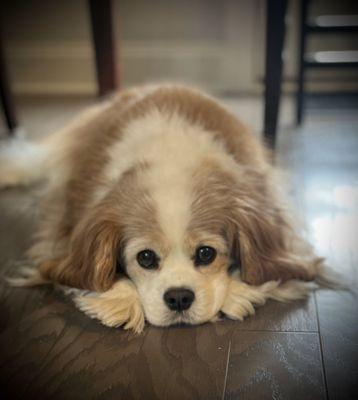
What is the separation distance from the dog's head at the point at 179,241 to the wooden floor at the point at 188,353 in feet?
0.27

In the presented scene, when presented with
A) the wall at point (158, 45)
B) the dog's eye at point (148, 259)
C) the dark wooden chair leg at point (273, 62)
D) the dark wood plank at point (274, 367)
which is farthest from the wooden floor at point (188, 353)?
the wall at point (158, 45)

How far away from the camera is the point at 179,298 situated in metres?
1.46

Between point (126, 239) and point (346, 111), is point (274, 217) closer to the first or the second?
point (126, 239)

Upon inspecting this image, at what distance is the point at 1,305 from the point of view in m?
1.67

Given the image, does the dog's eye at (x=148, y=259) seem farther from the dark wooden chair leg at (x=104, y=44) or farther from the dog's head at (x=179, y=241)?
the dark wooden chair leg at (x=104, y=44)

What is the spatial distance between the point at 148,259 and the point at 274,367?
410mm

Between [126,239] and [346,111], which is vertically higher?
[126,239]

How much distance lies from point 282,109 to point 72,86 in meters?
1.46

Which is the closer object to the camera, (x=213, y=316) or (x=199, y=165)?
(x=213, y=316)

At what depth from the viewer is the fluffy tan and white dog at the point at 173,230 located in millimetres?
1506

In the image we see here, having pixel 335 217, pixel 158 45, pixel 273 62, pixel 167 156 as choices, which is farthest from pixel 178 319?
pixel 158 45

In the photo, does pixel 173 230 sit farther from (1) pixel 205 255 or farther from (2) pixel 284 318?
(2) pixel 284 318

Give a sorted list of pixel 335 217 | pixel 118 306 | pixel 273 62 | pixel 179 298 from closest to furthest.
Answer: pixel 179 298 < pixel 118 306 < pixel 335 217 < pixel 273 62

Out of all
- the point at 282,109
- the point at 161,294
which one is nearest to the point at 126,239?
the point at 161,294
